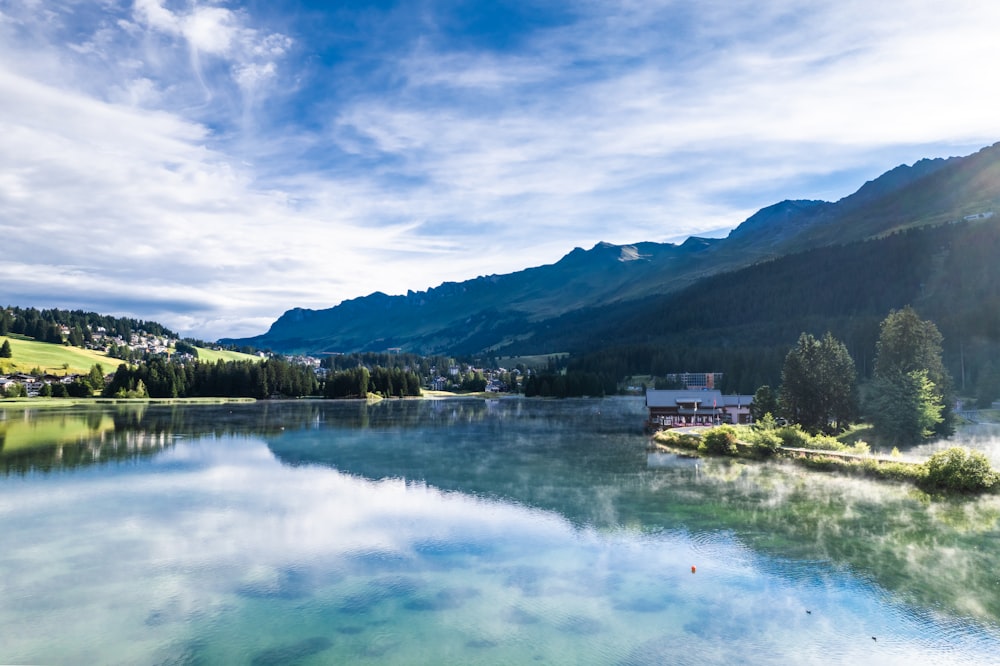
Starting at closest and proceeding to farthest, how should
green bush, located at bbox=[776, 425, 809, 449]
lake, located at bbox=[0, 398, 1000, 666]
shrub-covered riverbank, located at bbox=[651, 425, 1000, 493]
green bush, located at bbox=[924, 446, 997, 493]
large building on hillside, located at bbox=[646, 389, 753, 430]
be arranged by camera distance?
lake, located at bbox=[0, 398, 1000, 666], green bush, located at bbox=[924, 446, 997, 493], shrub-covered riverbank, located at bbox=[651, 425, 1000, 493], green bush, located at bbox=[776, 425, 809, 449], large building on hillside, located at bbox=[646, 389, 753, 430]

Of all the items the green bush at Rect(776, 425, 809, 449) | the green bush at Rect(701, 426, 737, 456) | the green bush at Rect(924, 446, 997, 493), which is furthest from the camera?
the green bush at Rect(701, 426, 737, 456)

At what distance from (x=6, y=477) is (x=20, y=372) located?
18193cm

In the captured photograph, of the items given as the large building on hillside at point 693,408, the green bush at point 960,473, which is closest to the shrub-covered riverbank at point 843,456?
the green bush at point 960,473

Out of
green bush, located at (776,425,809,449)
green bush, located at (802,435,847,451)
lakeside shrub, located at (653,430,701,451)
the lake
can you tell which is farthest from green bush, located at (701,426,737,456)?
the lake

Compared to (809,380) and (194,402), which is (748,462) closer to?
(809,380)

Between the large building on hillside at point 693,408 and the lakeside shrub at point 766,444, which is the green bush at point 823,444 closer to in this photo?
the lakeside shrub at point 766,444

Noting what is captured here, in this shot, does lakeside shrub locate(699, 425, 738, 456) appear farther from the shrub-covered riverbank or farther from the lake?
the lake

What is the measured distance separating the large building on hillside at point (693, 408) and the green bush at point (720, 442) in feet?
96.9

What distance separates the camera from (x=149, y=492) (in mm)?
49188

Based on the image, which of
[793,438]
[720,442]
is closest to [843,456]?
[793,438]

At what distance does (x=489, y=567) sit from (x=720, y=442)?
50.7 metres

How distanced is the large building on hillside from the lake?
1737 inches

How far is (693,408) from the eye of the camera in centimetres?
10694

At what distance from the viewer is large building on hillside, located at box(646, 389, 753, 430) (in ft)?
346
